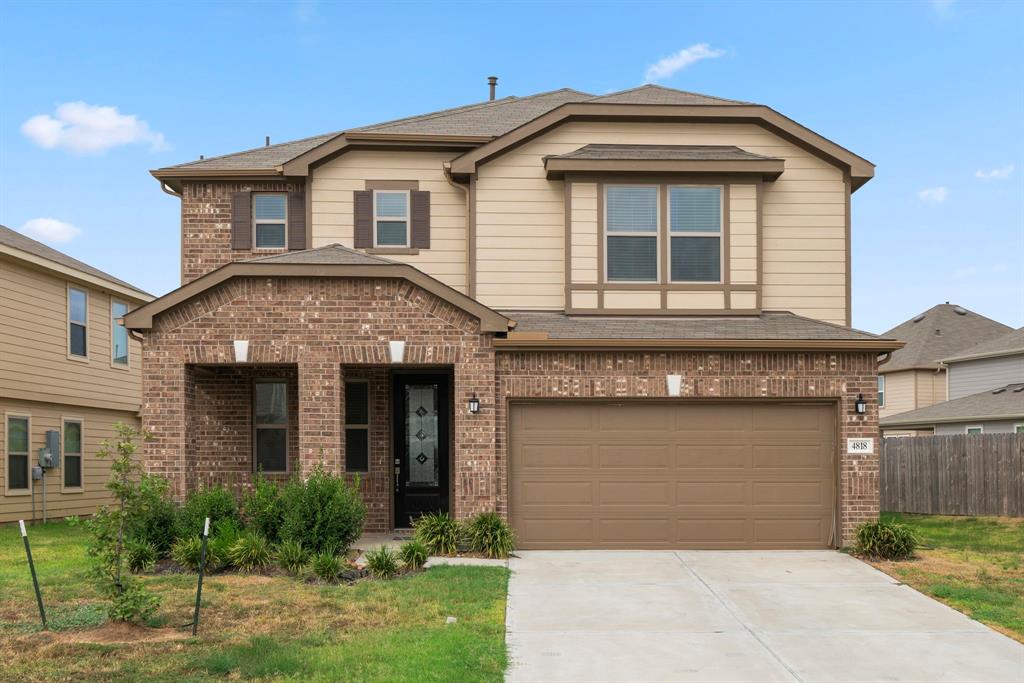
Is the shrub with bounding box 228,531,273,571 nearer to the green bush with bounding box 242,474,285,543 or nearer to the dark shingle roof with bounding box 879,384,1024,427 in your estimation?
the green bush with bounding box 242,474,285,543

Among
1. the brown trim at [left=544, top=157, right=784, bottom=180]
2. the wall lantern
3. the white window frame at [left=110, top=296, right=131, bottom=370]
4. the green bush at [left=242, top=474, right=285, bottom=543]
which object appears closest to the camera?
the green bush at [left=242, top=474, right=285, bottom=543]

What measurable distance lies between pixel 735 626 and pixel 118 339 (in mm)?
18481

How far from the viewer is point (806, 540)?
48.6 ft

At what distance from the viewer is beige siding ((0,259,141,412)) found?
19766 millimetres

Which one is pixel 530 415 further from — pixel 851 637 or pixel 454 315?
pixel 851 637

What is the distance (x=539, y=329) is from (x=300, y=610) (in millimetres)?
6153

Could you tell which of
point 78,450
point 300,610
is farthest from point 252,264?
point 78,450

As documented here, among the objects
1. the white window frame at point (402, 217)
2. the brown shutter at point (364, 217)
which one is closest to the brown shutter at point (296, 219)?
the brown shutter at point (364, 217)

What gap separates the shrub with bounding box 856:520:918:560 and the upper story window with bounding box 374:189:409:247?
8.37 metres

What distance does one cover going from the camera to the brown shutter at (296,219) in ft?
56.6

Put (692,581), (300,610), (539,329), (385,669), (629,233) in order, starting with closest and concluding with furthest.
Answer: (385,669) < (300,610) < (692,581) < (539,329) < (629,233)

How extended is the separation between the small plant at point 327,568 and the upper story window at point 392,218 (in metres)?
6.55

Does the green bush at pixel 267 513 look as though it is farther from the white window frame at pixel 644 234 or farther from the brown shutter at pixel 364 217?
the white window frame at pixel 644 234

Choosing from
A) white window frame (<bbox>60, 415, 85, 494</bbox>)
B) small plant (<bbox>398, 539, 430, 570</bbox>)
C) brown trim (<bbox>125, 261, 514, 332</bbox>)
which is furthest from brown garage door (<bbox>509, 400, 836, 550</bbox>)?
white window frame (<bbox>60, 415, 85, 494</bbox>)
